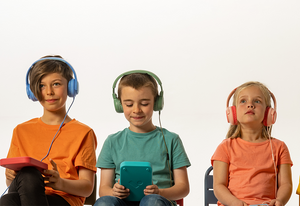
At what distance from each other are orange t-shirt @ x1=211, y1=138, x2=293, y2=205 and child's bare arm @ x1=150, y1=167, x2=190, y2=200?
220mm

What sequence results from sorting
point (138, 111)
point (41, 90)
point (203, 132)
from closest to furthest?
point (138, 111)
point (41, 90)
point (203, 132)

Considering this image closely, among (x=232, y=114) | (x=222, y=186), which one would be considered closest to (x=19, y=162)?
(x=222, y=186)

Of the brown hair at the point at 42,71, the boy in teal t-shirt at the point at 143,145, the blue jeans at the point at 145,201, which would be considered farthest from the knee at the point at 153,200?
the brown hair at the point at 42,71

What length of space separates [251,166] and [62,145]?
1.13 m

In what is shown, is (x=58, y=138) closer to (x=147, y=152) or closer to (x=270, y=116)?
(x=147, y=152)

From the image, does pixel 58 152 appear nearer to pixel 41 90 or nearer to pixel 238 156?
pixel 41 90

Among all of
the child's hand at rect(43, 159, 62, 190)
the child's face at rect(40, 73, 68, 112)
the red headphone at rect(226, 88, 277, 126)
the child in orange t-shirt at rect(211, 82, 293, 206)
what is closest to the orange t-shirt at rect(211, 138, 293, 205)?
the child in orange t-shirt at rect(211, 82, 293, 206)

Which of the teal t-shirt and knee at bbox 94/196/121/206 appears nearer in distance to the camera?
knee at bbox 94/196/121/206

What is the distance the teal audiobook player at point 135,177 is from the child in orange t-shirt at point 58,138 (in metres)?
0.35

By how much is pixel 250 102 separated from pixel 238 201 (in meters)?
0.61

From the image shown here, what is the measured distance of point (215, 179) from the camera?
2.24 m

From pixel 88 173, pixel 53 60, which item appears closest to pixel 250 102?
pixel 88 173

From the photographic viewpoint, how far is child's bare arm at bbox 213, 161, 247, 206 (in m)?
2.09

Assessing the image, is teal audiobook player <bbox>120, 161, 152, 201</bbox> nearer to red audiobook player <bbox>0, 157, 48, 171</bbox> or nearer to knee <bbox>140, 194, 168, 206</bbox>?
knee <bbox>140, 194, 168, 206</bbox>
